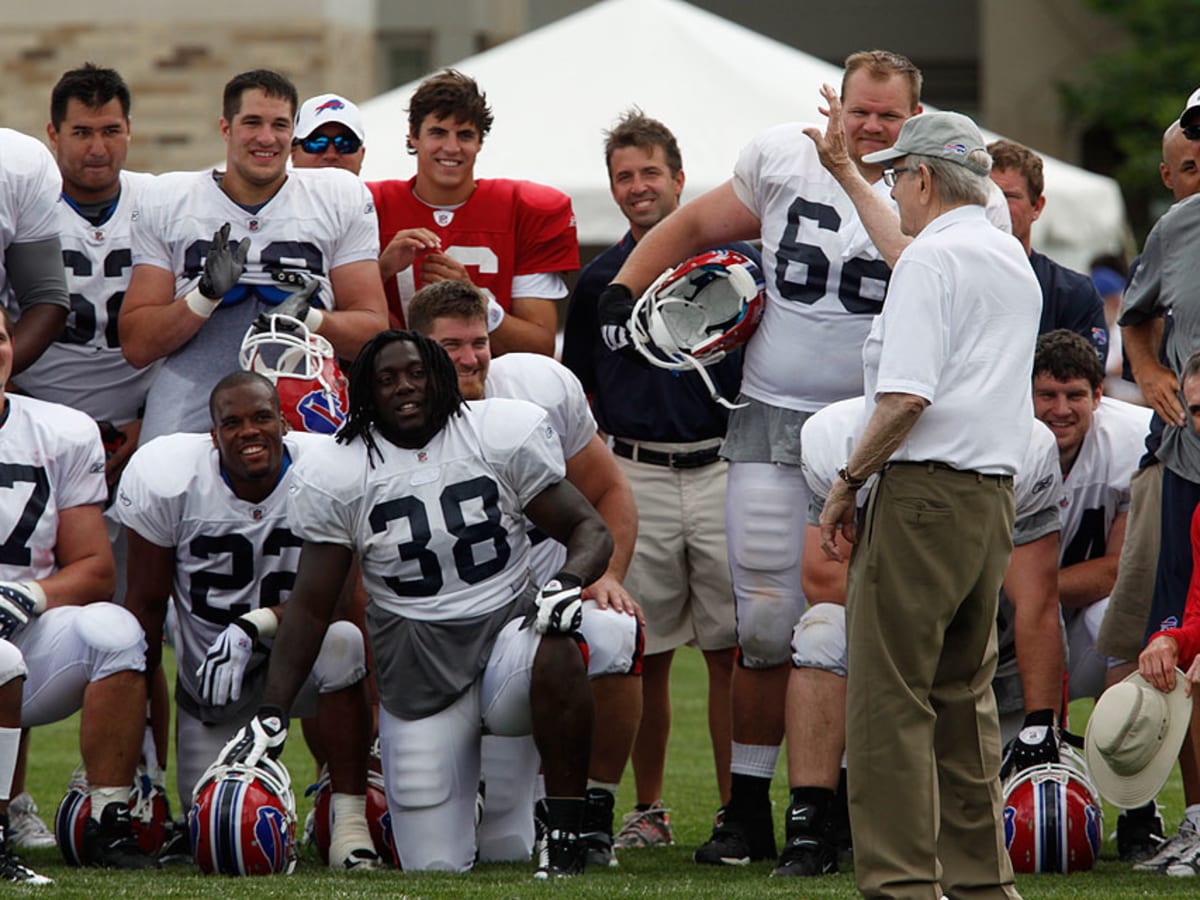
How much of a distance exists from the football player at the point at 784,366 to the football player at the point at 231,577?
936 mm

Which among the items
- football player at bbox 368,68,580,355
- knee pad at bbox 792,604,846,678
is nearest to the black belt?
football player at bbox 368,68,580,355

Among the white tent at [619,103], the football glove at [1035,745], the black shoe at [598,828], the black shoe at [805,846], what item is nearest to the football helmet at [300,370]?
the black shoe at [598,828]

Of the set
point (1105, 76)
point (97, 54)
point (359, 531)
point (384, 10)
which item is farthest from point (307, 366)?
point (1105, 76)

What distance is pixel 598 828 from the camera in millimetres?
5125

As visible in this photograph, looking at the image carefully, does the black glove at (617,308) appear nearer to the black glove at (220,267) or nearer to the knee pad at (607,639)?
the knee pad at (607,639)

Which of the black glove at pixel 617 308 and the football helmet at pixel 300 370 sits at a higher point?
the black glove at pixel 617 308

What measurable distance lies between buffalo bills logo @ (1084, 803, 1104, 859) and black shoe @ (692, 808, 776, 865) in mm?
796

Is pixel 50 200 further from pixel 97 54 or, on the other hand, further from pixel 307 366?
pixel 97 54

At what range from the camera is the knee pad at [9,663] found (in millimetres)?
4727

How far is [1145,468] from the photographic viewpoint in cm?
532

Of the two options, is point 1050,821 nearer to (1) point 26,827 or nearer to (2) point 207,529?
(2) point 207,529

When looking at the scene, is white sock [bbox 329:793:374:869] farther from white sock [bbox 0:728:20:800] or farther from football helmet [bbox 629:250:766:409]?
football helmet [bbox 629:250:766:409]

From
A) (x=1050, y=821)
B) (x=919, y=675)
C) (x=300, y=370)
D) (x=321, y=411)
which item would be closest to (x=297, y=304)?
(x=300, y=370)

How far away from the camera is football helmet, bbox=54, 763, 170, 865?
496 cm
